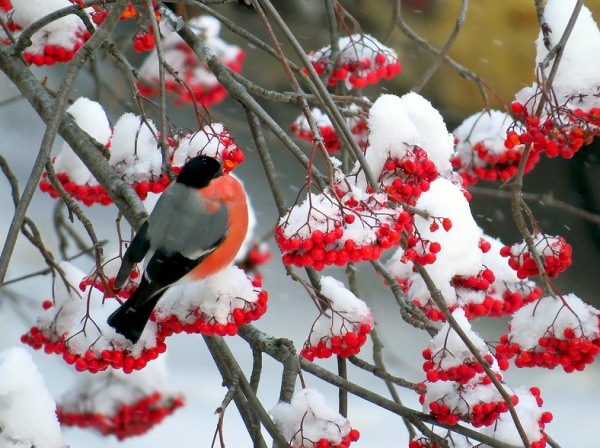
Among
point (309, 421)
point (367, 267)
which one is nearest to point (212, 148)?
point (309, 421)

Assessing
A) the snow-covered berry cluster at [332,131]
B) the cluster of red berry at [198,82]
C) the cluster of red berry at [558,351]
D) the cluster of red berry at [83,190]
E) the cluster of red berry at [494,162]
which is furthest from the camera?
the cluster of red berry at [198,82]

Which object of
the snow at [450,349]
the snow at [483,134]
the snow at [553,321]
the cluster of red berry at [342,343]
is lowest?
the snow at [450,349]

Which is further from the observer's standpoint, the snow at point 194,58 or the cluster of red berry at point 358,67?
the snow at point 194,58

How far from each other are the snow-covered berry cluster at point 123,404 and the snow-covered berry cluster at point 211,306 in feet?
2.95

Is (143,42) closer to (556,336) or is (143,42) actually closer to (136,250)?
(136,250)

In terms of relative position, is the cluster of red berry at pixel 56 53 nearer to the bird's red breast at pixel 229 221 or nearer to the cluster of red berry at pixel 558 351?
the bird's red breast at pixel 229 221

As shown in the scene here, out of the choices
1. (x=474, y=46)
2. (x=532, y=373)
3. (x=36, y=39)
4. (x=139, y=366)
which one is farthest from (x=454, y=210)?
(x=532, y=373)

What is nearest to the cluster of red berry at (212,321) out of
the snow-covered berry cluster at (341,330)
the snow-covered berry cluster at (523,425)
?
the snow-covered berry cluster at (341,330)

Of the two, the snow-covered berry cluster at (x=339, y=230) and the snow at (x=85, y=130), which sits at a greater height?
the snow at (x=85, y=130)

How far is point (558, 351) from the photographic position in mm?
1310

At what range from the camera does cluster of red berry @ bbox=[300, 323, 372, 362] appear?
4.29ft

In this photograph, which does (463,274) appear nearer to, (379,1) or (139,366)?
(139,366)

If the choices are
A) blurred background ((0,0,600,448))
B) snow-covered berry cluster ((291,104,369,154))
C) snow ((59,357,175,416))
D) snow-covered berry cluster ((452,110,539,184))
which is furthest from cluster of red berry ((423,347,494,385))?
blurred background ((0,0,600,448))

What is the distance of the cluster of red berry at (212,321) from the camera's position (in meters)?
1.18
